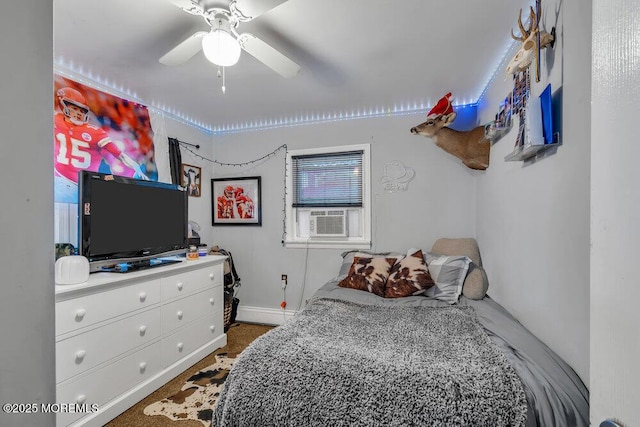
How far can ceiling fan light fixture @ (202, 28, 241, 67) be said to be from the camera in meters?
1.49

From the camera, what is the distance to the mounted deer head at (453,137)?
8.34 feet

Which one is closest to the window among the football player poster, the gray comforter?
the football player poster

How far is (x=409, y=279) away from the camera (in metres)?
2.47

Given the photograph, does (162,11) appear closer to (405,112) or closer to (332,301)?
(332,301)

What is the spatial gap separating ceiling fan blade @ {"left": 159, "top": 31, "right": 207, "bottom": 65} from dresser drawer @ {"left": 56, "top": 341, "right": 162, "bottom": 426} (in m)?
1.95

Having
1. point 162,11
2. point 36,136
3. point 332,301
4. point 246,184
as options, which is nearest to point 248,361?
point 332,301

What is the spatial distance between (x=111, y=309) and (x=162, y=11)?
181cm

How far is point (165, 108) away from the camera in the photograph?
10.3ft

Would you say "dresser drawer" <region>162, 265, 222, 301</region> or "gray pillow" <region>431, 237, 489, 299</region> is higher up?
"gray pillow" <region>431, 237, 489, 299</region>

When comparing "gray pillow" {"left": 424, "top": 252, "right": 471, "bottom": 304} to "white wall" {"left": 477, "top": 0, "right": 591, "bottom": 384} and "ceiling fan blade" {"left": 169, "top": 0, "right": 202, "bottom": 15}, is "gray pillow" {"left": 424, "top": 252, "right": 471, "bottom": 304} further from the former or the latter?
"ceiling fan blade" {"left": 169, "top": 0, "right": 202, "bottom": 15}

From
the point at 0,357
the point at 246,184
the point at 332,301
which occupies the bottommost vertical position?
the point at 332,301

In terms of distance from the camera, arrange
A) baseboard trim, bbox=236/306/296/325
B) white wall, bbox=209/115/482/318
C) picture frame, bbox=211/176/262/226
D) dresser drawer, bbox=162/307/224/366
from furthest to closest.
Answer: picture frame, bbox=211/176/262/226
baseboard trim, bbox=236/306/296/325
white wall, bbox=209/115/482/318
dresser drawer, bbox=162/307/224/366

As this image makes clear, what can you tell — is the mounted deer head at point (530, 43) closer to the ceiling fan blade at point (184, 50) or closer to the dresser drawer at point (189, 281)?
the ceiling fan blade at point (184, 50)

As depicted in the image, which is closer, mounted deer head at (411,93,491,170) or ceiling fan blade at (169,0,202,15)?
ceiling fan blade at (169,0,202,15)
